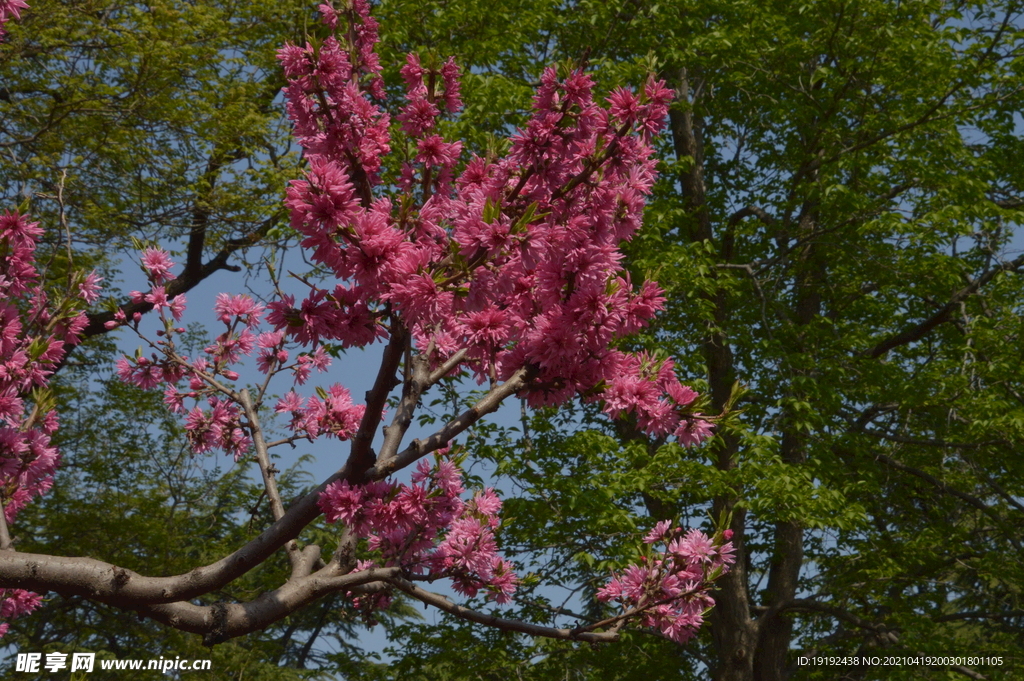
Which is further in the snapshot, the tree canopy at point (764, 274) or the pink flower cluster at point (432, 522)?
the tree canopy at point (764, 274)

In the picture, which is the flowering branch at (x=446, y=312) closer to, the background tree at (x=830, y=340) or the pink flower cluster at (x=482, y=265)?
the pink flower cluster at (x=482, y=265)

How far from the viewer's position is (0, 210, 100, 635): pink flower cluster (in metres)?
4.57

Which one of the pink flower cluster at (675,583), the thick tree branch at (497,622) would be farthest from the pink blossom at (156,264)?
the pink flower cluster at (675,583)

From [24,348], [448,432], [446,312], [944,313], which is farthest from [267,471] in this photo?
[944,313]

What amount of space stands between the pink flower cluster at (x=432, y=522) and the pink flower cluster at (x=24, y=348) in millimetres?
1803

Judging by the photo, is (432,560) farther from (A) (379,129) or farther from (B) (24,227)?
(B) (24,227)

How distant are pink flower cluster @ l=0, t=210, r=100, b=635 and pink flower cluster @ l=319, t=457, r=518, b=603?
5.92ft

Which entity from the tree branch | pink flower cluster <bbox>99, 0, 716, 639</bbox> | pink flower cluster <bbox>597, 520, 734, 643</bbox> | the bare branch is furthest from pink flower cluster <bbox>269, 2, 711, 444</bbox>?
the tree branch

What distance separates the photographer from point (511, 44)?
10328 millimetres

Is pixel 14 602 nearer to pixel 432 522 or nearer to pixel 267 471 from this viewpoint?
pixel 267 471

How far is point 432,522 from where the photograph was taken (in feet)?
13.3

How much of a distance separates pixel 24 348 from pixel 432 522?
2.59 m

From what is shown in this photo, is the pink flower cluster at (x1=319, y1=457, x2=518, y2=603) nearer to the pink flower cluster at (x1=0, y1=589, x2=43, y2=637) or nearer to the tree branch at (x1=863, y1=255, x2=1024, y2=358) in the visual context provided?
the pink flower cluster at (x1=0, y1=589, x2=43, y2=637)

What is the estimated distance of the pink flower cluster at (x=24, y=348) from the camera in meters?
4.57
